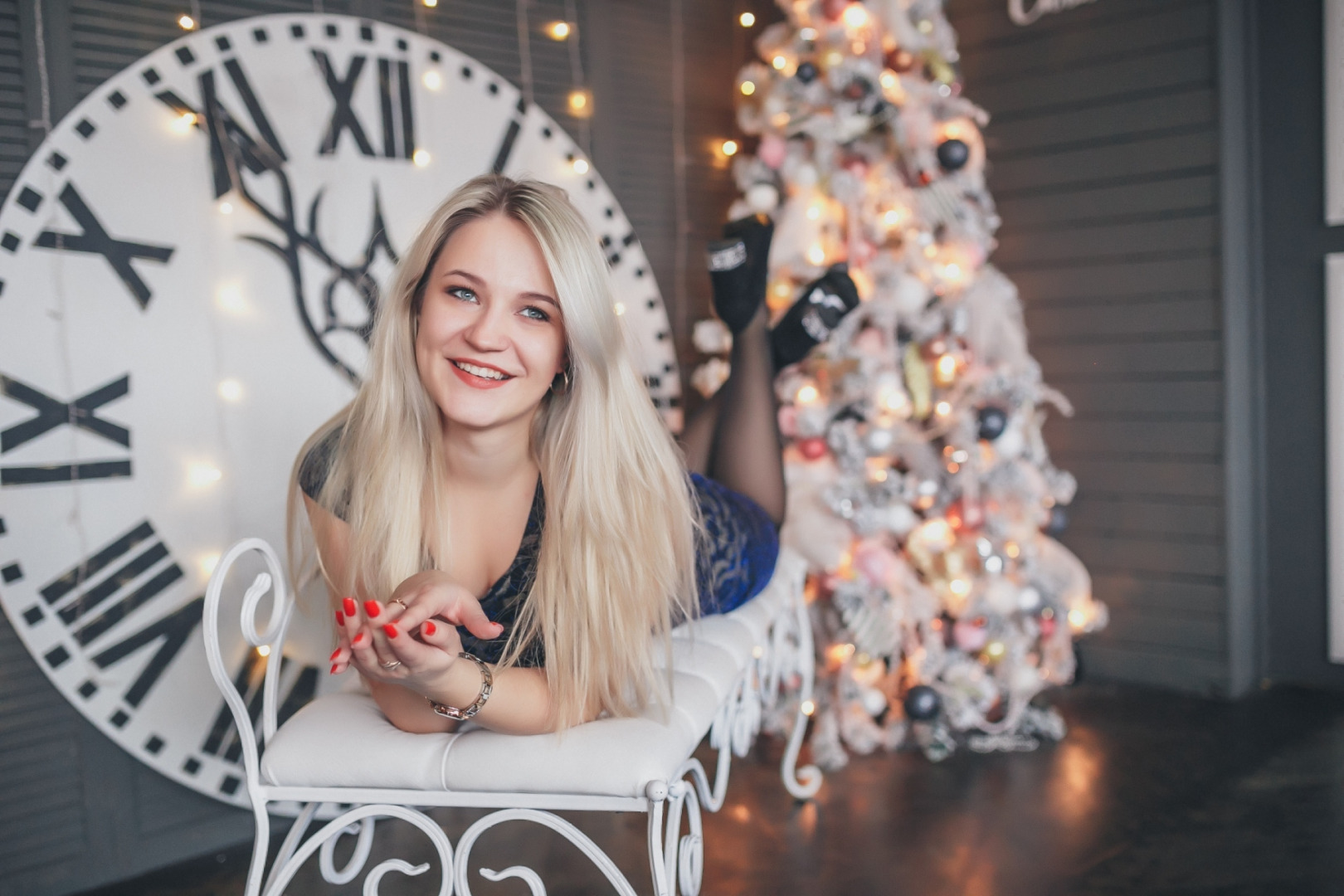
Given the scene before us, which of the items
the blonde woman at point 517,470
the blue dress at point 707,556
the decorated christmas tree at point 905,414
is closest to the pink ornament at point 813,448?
the decorated christmas tree at point 905,414

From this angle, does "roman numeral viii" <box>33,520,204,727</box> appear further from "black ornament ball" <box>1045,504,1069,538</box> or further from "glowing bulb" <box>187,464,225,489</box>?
"black ornament ball" <box>1045,504,1069,538</box>

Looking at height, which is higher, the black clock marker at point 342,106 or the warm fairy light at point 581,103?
the warm fairy light at point 581,103

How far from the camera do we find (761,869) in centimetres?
187

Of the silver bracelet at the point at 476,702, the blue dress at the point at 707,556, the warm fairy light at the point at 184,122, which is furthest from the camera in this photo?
A: the warm fairy light at the point at 184,122

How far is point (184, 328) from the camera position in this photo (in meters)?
1.99

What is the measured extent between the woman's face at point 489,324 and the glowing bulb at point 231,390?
0.81 m

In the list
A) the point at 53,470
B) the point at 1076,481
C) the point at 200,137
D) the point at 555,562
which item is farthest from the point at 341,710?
the point at 1076,481

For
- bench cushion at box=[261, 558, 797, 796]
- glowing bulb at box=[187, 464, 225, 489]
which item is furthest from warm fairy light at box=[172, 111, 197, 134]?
bench cushion at box=[261, 558, 797, 796]

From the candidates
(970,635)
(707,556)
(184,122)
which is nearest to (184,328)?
(184,122)

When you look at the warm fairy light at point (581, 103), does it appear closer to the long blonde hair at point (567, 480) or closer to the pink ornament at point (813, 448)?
the pink ornament at point (813, 448)

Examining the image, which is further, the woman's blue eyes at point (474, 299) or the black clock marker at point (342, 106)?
the black clock marker at point (342, 106)

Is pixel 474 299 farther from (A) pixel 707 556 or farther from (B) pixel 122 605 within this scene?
(B) pixel 122 605

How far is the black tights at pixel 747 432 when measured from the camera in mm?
2291

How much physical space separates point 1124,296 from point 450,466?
2248 mm
